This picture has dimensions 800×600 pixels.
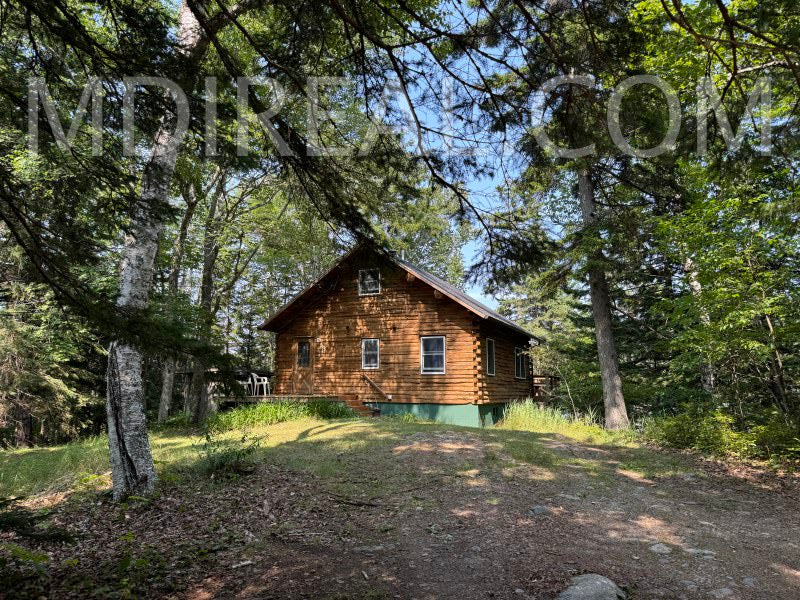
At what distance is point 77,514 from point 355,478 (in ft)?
11.2

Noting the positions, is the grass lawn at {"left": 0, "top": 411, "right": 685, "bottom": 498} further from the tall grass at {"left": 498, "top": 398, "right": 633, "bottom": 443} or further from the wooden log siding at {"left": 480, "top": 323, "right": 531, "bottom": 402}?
the wooden log siding at {"left": 480, "top": 323, "right": 531, "bottom": 402}

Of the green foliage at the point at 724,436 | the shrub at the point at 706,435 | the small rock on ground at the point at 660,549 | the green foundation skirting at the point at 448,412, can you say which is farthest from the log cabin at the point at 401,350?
the small rock on ground at the point at 660,549

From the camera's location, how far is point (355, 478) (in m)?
6.79

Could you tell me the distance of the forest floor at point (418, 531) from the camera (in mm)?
3521

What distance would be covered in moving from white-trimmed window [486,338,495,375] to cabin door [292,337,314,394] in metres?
6.37

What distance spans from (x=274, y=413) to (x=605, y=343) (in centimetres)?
985

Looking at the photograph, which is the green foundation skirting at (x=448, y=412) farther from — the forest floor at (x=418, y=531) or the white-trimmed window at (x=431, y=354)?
the forest floor at (x=418, y=531)

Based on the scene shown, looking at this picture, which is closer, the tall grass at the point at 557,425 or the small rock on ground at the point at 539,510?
the small rock on ground at the point at 539,510

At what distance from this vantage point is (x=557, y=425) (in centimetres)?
1323

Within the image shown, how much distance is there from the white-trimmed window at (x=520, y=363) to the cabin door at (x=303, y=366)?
27.4 ft

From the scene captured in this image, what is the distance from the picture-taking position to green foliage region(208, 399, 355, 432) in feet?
43.0

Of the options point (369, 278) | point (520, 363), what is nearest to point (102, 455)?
point (369, 278)

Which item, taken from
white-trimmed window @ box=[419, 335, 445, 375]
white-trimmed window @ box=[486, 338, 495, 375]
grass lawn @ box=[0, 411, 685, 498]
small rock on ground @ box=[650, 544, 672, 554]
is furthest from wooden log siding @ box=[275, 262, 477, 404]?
small rock on ground @ box=[650, 544, 672, 554]

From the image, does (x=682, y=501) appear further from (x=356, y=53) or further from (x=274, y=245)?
(x=274, y=245)
